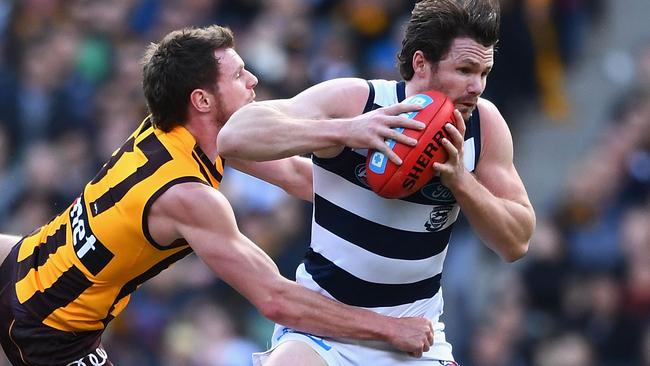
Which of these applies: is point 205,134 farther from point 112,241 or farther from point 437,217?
point 437,217

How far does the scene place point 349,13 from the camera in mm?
11953

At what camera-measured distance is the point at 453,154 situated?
5457 millimetres

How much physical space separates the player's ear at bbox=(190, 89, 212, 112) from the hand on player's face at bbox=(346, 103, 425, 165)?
1.10m

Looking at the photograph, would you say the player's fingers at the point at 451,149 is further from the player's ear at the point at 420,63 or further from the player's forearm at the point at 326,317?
the player's forearm at the point at 326,317

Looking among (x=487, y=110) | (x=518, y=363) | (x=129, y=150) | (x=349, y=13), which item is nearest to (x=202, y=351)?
(x=518, y=363)

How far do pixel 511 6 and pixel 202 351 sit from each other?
12.8 feet

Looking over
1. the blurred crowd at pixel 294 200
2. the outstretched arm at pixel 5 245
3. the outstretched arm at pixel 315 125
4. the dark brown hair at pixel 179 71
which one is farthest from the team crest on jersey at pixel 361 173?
the blurred crowd at pixel 294 200

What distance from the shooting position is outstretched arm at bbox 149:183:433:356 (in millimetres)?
5820

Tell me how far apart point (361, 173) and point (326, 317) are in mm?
634

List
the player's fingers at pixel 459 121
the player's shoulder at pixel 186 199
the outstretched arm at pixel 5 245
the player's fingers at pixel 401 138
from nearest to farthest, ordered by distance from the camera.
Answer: the player's fingers at pixel 401 138 → the player's fingers at pixel 459 121 → the player's shoulder at pixel 186 199 → the outstretched arm at pixel 5 245

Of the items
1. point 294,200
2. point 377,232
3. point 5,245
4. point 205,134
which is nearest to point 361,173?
point 377,232

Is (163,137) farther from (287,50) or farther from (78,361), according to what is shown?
(287,50)

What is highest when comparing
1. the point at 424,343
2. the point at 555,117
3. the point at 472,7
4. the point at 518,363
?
the point at 472,7

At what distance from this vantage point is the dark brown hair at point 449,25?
5.68 metres
